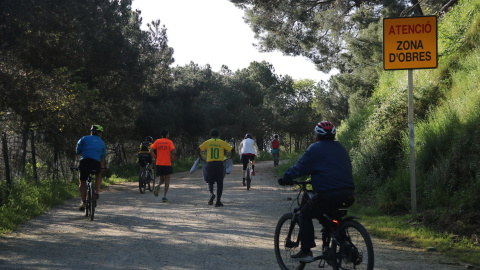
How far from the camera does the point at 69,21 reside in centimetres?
1452

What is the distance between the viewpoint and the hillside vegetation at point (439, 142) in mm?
8484

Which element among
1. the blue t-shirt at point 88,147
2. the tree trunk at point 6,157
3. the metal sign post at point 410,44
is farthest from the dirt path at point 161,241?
the metal sign post at point 410,44

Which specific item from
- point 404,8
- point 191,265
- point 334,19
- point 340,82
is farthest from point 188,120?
point 191,265

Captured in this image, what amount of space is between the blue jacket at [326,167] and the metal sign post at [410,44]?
4.07 m

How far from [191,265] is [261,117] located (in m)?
66.8

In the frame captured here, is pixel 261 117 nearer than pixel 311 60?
No

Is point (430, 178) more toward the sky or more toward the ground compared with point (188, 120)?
more toward the ground

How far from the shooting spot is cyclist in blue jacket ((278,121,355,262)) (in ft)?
16.8

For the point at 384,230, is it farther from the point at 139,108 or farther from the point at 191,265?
the point at 139,108

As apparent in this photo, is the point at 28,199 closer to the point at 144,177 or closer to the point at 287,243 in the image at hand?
the point at 144,177

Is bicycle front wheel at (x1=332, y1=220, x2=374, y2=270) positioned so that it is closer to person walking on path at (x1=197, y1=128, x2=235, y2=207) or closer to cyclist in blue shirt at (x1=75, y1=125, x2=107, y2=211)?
cyclist in blue shirt at (x1=75, y1=125, x2=107, y2=211)

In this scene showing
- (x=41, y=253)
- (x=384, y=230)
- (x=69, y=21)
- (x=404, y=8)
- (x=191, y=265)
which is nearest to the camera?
(x=191, y=265)

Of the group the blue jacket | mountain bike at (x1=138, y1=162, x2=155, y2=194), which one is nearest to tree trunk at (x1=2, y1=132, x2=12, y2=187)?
mountain bike at (x1=138, y1=162, x2=155, y2=194)

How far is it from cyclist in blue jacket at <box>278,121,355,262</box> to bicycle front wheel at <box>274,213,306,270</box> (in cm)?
27
